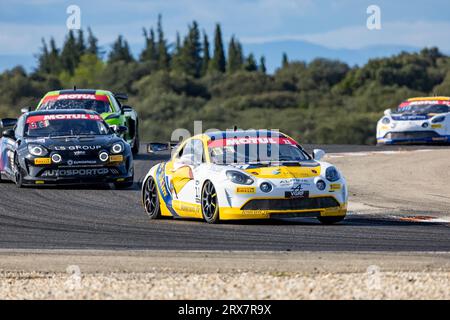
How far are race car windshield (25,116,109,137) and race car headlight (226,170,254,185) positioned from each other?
6.37m

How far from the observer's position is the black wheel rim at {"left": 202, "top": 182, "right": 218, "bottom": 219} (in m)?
14.7

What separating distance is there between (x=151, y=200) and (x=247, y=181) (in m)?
1.98

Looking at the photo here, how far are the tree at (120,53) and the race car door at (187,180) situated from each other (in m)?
146

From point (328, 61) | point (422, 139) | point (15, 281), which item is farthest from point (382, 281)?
point (328, 61)

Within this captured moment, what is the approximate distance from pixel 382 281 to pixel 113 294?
6.76ft

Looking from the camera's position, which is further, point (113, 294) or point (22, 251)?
point (22, 251)

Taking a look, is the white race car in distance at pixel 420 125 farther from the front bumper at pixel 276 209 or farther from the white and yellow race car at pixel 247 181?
the front bumper at pixel 276 209

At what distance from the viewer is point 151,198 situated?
52.9 feet

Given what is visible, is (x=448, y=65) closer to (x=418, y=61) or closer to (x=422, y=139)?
(x=418, y=61)

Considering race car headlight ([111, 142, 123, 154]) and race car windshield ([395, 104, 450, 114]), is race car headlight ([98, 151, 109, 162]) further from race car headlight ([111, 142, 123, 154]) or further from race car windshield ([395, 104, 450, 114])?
race car windshield ([395, 104, 450, 114])

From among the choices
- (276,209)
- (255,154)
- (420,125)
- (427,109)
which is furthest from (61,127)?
(427,109)

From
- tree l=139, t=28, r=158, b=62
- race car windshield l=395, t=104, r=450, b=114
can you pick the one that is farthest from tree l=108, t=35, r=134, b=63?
race car windshield l=395, t=104, r=450, b=114

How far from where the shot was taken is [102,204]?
17.8 meters

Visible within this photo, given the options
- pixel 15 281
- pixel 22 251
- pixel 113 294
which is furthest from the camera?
pixel 22 251
